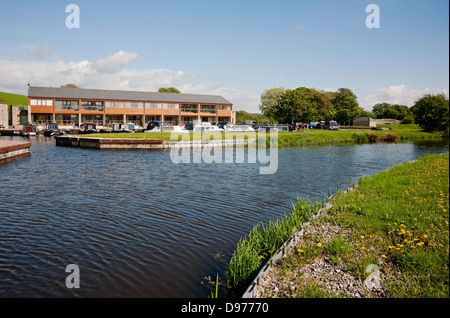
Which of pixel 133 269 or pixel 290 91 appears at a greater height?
pixel 290 91

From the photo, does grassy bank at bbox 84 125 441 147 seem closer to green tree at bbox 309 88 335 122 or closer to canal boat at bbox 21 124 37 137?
canal boat at bbox 21 124 37 137

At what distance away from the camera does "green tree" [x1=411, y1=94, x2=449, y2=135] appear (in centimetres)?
6369

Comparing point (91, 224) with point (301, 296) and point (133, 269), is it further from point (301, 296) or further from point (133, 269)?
point (301, 296)

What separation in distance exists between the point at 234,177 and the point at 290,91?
61.6 metres

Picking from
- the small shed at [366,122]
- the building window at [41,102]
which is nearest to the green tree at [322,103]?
the small shed at [366,122]

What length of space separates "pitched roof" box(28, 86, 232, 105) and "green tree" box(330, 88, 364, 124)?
38124 mm

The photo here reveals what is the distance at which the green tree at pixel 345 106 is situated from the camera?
97.5 metres

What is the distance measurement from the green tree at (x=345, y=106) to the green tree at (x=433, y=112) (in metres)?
28.3

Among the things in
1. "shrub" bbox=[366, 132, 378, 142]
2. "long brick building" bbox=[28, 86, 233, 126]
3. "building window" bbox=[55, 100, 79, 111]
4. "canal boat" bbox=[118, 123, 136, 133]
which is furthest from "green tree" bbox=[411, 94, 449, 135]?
"building window" bbox=[55, 100, 79, 111]

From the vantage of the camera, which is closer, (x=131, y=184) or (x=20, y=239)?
(x=20, y=239)

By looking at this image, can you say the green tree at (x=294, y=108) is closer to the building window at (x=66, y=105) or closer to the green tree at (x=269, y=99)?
the green tree at (x=269, y=99)

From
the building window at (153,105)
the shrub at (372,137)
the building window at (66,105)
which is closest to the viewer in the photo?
the shrub at (372,137)
